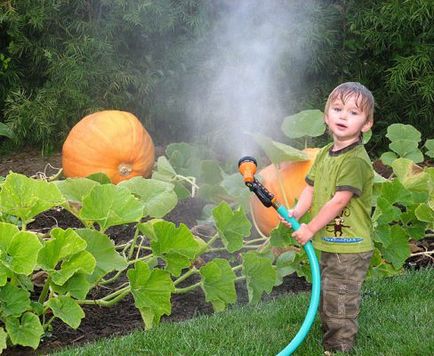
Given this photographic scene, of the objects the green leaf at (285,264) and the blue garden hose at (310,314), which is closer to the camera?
the blue garden hose at (310,314)

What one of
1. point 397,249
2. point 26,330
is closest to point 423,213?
point 397,249

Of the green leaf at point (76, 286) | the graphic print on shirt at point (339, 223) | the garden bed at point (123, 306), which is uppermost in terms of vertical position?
the graphic print on shirt at point (339, 223)

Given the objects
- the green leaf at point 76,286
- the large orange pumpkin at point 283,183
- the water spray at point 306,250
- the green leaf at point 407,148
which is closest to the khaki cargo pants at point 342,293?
the water spray at point 306,250

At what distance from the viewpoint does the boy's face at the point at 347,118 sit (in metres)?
2.13

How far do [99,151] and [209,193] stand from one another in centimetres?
58

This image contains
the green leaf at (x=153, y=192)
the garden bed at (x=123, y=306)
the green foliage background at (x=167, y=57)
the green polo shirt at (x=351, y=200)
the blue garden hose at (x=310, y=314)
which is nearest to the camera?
the blue garden hose at (x=310, y=314)

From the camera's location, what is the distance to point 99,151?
3480 millimetres

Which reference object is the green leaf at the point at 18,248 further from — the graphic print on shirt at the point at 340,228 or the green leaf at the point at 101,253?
the graphic print on shirt at the point at 340,228

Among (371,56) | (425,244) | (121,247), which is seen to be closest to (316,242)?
(121,247)

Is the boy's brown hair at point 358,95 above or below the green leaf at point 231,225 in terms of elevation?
above

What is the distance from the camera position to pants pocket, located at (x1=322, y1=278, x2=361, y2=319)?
2.20m

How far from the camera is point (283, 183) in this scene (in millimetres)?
3035

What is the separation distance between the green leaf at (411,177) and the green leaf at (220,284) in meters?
0.89

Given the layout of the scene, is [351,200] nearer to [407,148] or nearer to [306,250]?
[306,250]
